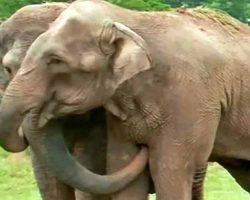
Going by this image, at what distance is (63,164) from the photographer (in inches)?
231

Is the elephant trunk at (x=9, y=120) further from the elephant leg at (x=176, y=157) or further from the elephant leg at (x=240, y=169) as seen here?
the elephant leg at (x=240, y=169)

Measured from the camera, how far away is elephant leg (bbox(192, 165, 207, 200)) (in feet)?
20.6

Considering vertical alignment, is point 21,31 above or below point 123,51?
below

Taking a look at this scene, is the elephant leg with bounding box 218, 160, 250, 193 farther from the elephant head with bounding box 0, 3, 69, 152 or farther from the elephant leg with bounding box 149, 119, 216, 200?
the elephant head with bounding box 0, 3, 69, 152

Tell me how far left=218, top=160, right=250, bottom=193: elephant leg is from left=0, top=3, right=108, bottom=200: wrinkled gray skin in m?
0.78

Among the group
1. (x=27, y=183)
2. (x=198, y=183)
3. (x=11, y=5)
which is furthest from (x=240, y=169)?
(x=11, y=5)

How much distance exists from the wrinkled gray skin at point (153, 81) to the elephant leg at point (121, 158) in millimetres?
31

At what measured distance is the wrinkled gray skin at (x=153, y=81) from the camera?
221 inches

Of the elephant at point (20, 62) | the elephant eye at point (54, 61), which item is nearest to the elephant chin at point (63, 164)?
the elephant at point (20, 62)

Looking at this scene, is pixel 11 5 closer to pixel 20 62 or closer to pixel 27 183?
pixel 27 183

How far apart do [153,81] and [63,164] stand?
2.09 ft

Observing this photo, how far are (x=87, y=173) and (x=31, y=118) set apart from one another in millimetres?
472

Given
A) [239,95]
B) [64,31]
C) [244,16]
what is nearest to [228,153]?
[239,95]

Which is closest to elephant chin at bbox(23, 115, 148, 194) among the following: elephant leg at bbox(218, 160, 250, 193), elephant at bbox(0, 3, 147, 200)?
elephant at bbox(0, 3, 147, 200)
